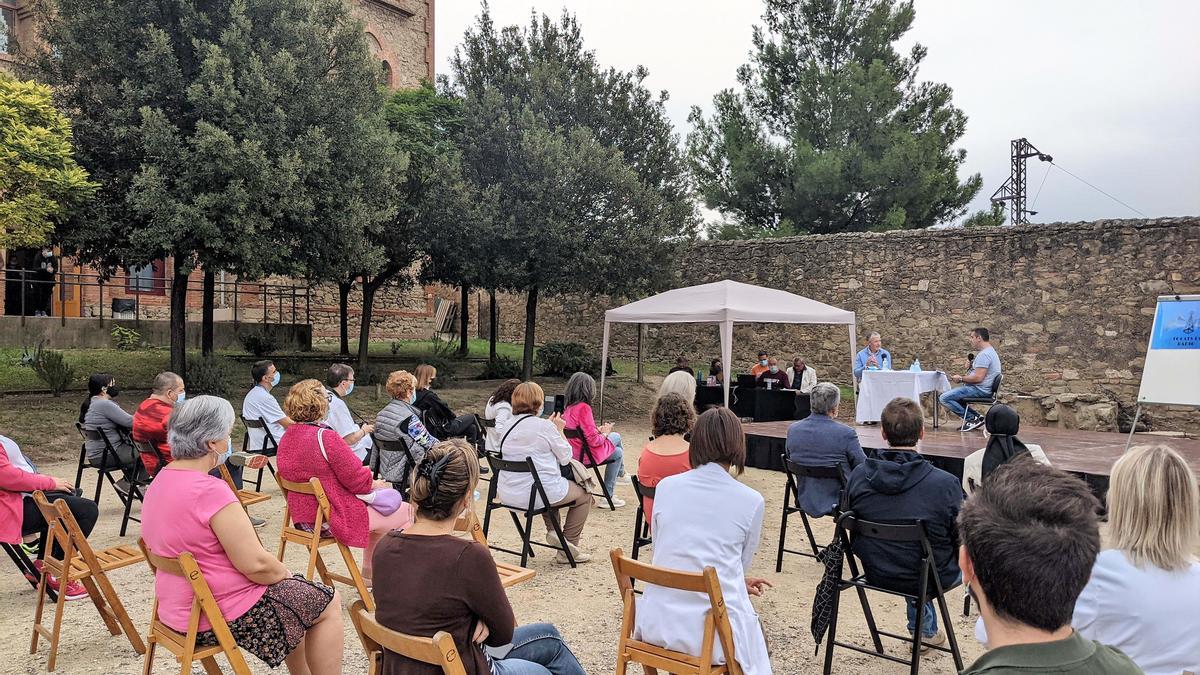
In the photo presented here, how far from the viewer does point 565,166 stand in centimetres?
1275

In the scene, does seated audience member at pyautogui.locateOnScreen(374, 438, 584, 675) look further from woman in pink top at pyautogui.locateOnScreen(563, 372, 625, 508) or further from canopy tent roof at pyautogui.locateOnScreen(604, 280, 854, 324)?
canopy tent roof at pyautogui.locateOnScreen(604, 280, 854, 324)

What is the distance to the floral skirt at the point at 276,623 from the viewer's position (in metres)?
2.68

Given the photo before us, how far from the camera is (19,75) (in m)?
10.3

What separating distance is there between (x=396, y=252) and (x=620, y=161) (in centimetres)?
413

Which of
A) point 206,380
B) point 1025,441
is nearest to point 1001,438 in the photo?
point 1025,441

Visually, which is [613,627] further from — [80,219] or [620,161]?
[620,161]

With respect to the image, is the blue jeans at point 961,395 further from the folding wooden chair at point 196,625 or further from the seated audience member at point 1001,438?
the folding wooden chair at point 196,625

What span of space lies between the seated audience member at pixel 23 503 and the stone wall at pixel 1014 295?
449 inches

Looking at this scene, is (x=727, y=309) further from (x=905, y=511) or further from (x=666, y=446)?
(x=905, y=511)

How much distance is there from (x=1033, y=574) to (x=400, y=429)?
4837 mm

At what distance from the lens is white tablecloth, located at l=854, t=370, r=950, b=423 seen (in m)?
9.35

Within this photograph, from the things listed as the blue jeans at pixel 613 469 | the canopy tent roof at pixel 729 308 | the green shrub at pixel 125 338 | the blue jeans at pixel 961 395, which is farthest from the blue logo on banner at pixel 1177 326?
the green shrub at pixel 125 338

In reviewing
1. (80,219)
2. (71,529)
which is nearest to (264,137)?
(80,219)

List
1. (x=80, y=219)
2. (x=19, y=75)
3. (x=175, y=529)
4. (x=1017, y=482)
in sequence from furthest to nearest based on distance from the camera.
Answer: (x=19, y=75), (x=80, y=219), (x=175, y=529), (x=1017, y=482)
